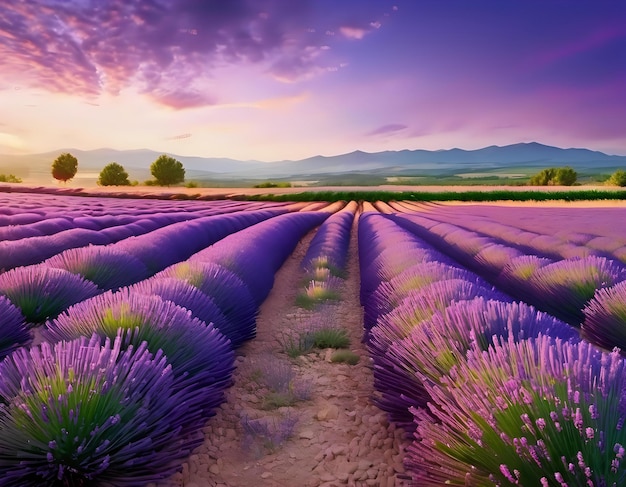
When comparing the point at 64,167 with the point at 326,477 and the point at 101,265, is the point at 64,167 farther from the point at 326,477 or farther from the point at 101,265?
the point at 326,477

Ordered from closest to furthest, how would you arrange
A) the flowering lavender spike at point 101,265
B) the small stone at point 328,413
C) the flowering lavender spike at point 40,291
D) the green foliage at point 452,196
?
the small stone at point 328,413
the flowering lavender spike at point 40,291
the flowering lavender spike at point 101,265
the green foliage at point 452,196

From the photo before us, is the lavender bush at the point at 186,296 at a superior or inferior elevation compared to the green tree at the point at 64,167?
inferior

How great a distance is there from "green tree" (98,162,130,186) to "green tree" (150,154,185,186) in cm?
465

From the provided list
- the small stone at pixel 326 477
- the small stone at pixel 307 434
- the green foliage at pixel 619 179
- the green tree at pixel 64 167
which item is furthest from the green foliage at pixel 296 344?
the green tree at pixel 64 167

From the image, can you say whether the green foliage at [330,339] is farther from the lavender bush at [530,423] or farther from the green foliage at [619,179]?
the green foliage at [619,179]

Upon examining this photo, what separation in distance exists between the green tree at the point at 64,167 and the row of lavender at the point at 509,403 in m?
82.3

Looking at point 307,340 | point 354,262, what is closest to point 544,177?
point 354,262

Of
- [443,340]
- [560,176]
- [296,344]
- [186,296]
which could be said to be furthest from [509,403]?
[560,176]

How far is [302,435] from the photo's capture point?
230 cm

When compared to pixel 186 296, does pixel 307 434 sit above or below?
below

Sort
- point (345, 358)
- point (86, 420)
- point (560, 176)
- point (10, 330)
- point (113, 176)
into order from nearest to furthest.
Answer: point (86, 420)
point (10, 330)
point (345, 358)
point (560, 176)
point (113, 176)

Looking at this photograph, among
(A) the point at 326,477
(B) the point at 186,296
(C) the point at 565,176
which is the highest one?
(C) the point at 565,176

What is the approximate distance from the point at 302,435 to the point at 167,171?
73.3 m

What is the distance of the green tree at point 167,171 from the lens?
70.7 meters
